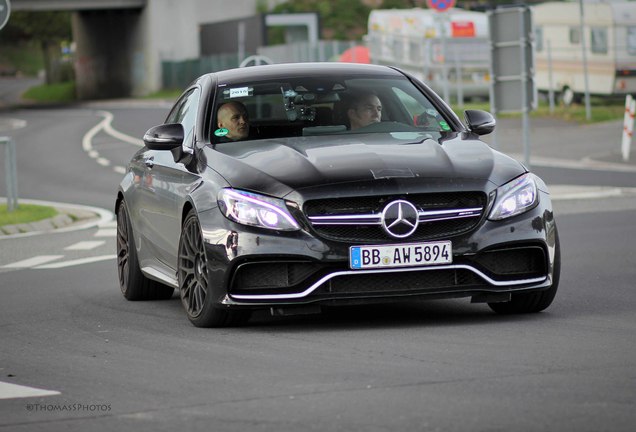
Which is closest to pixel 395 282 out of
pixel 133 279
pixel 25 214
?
pixel 133 279

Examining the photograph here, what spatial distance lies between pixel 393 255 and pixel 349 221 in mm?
301

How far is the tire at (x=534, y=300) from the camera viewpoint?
9250 millimetres

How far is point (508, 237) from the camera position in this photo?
878 centimetres

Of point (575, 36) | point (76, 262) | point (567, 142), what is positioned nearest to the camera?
point (76, 262)

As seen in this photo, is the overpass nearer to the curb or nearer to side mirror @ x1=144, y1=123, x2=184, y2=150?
the curb

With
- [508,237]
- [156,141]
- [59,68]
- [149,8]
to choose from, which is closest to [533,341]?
[508,237]

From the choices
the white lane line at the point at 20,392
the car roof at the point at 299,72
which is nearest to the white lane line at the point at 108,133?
the car roof at the point at 299,72

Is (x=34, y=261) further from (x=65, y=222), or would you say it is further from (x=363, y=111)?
(x=363, y=111)

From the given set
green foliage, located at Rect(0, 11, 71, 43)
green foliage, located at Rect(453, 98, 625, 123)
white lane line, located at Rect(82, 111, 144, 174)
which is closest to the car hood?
white lane line, located at Rect(82, 111, 144, 174)

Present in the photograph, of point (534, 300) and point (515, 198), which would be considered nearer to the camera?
point (515, 198)

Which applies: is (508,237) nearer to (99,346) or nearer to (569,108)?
(99,346)

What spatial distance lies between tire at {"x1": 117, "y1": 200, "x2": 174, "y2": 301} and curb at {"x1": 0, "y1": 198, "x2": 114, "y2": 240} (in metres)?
7.58

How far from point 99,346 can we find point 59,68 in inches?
4107

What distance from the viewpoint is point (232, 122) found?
9.97m
